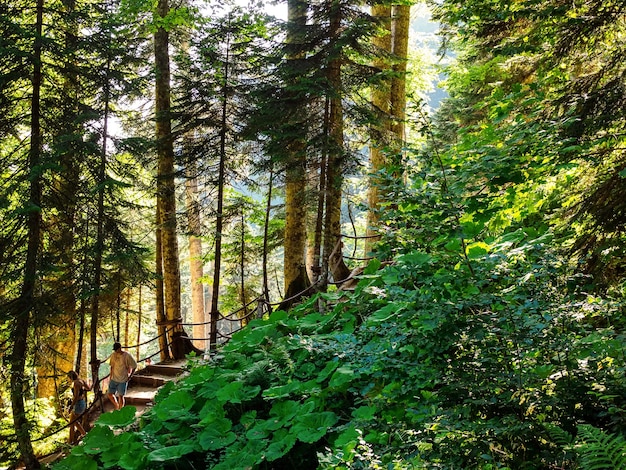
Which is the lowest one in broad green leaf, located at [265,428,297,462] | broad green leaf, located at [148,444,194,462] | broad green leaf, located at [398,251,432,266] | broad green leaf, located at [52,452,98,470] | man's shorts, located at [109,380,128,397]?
man's shorts, located at [109,380,128,397]

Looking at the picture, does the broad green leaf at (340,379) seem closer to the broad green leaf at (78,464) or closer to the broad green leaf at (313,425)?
the broad green leaf at (313,425)

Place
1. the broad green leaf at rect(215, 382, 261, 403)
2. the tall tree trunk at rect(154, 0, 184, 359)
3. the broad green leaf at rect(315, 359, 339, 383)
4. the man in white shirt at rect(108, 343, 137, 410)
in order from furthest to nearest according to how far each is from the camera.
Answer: the tall tree trunk at rect(154, 0, 184, 359)
the man in white shirt at rect(108, 343, 137, 410)
the broad green leaf at rect(215, 382, 261, 403)
the broad green leaf at rect(315, 359, 339, 383)

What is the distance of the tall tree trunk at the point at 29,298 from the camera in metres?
7.27

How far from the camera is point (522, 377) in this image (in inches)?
86.4

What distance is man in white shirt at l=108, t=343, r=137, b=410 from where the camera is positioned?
880cm

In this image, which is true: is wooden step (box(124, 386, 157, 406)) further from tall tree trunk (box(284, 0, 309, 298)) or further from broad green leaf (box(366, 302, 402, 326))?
broad green leaf (box(366, 302, 402, 326))

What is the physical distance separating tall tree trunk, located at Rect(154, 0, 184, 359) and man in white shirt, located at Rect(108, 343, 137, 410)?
1605mm

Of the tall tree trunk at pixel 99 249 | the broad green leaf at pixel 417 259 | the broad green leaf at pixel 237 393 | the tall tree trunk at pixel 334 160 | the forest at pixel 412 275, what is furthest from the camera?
the tall tree trunk at pixel 99 249

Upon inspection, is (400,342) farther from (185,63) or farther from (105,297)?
(105,297)

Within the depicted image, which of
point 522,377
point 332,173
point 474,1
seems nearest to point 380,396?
point 522,377

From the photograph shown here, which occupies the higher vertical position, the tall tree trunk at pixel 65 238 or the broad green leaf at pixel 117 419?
the tall tree trunk at pixel 65 238

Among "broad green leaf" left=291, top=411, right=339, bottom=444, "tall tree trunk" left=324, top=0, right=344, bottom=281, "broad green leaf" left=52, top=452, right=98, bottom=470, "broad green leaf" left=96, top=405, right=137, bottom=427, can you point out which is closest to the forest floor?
"tall tree trunk" left=324, top=0, right=344, bottom=281

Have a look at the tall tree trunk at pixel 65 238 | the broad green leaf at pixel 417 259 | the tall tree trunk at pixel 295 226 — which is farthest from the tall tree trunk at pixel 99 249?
the broad green leaf at pixel 417 259

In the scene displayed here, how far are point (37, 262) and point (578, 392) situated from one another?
867 cm
